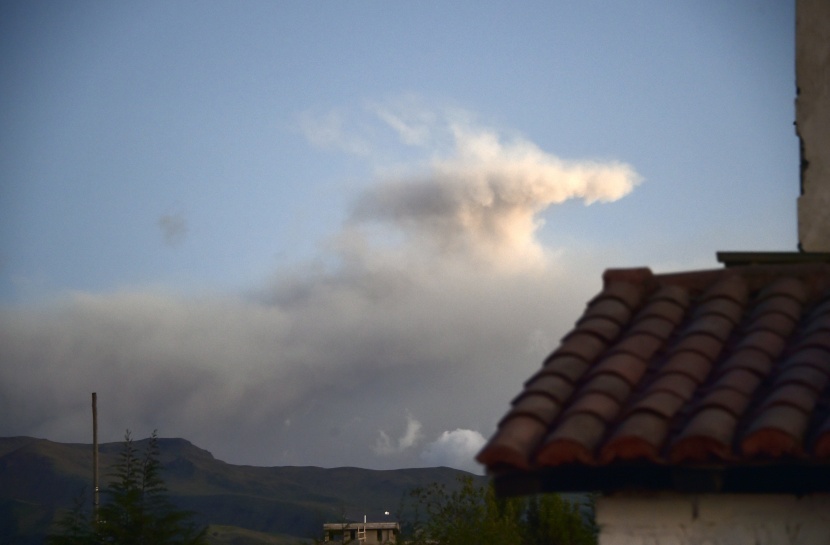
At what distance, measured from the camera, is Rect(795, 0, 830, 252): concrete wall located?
7281mm

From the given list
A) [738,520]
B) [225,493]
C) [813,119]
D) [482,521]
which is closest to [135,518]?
[813,119]

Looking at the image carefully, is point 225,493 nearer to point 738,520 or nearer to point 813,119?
point 813,119

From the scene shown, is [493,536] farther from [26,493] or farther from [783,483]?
[26,493]

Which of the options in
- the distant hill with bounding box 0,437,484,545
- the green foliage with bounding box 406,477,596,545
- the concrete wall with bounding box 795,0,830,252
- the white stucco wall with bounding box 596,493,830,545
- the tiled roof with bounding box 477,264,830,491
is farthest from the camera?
the distant hill with bounding box 0,437,484,545

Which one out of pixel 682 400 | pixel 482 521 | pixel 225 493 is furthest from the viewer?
pixel 225 493

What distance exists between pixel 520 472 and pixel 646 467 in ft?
1.89

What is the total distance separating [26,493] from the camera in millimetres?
174875

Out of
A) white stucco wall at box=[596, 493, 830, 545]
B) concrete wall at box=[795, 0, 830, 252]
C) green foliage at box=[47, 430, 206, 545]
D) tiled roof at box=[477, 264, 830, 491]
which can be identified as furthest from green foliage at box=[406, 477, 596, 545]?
white stucco wall at box=[596, 493, 830, 545]

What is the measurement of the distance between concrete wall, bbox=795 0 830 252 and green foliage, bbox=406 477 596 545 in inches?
661

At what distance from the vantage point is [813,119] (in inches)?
298

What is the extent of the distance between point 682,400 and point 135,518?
11.9 m

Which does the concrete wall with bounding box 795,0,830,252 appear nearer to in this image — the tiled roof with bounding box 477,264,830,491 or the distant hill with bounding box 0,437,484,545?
the tiled roof with bounding box 477,264,830,491

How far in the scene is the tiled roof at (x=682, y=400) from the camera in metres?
4.32

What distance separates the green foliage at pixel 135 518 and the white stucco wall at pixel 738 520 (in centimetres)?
1145
